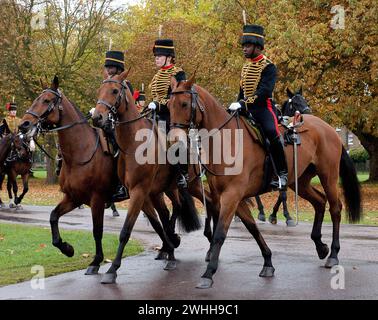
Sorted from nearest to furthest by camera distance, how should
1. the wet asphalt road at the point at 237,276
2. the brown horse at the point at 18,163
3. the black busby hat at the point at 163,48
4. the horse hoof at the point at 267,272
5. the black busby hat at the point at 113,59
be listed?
the wet asphalt road at the point at 237,276
the horse hoof at the point at 267,272
the black busby hat at the point at 113,59
the black busby hat at the point at 163,48
the brown horse at the point at 18,163

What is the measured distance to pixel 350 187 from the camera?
12.3 m

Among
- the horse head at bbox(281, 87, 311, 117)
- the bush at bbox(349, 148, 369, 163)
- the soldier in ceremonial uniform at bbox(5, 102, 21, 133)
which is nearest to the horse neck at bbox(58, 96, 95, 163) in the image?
the horse head at bbox(281, 87, 311, 117)

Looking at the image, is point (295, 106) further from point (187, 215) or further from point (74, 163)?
point (74, 163)

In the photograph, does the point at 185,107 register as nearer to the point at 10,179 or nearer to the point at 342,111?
the point at 10,179

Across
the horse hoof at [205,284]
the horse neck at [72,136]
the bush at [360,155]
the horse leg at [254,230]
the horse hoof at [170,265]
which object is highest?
the horse neck at [72,136]

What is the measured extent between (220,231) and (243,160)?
1.16 m

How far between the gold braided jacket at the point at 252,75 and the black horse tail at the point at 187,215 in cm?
293

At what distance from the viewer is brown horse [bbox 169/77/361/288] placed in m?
8.84

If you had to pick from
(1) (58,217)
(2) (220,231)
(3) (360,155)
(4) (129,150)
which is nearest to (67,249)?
(1) (58,217)

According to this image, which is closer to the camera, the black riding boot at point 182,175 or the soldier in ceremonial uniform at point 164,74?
the black riding boot at point 182,175

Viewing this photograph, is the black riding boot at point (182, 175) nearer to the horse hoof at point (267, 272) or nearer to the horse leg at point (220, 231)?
the horse leg at point (220, 231)

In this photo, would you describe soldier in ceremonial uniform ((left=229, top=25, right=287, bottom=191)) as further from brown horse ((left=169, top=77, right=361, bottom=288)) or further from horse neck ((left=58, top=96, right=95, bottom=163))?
horse neck ((left=58, top=96, right=95, bottom=163))

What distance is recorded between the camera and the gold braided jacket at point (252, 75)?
10062mm

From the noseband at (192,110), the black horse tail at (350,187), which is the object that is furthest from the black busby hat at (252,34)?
the black horse tail at (350,187)
